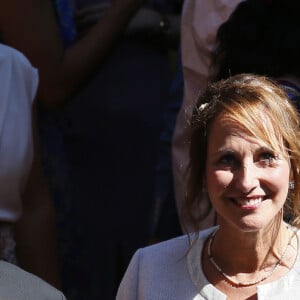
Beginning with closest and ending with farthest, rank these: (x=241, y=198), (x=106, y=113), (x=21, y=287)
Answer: (x=21, y=287) < (x=241, y=198) < (x=106, y=113)

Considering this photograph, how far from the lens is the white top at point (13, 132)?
3432 millimetres

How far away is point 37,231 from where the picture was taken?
139 inches

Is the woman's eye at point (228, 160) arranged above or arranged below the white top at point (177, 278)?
above

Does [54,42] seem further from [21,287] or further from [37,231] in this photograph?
[21,287]

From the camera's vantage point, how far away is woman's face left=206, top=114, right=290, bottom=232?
2.82m

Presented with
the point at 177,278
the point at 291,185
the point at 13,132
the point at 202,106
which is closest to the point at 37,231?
the point at 13,132

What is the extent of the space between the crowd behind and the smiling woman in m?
0.19

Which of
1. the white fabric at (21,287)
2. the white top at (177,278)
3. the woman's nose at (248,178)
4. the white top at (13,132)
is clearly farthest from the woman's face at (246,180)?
the white top at (13,132)

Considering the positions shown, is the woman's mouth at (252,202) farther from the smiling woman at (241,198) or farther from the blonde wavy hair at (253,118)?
the blonde wavy hair at (253,118)

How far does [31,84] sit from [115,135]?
35.9 inches

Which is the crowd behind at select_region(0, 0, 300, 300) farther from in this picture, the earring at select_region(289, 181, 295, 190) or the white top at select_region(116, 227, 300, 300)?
the earring at select_region(289, 181, 295, 190)

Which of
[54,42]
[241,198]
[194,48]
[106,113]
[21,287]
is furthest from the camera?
[106,113]

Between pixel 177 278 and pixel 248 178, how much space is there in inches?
14.1

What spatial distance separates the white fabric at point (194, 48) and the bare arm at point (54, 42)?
0.23m
